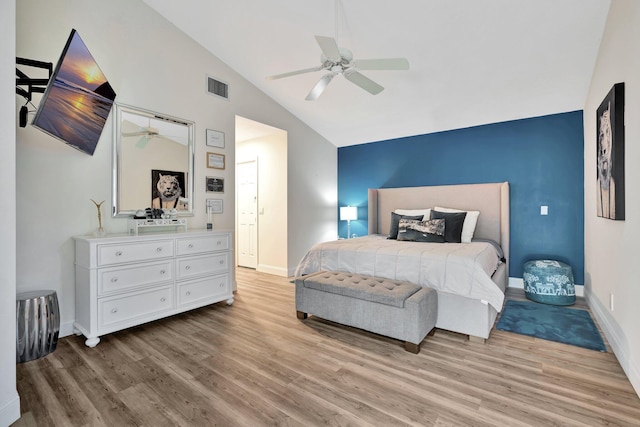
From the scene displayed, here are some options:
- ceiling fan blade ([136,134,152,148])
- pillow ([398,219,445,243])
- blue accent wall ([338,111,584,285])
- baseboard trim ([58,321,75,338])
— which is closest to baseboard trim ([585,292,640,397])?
blue accent wall ([338,111,584,285])

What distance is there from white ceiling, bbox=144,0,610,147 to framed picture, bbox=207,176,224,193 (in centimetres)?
154

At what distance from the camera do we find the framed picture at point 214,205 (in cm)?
385

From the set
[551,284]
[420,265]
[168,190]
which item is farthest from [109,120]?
[551,284]

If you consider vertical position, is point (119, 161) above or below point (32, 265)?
above

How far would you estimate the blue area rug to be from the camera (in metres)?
2.61

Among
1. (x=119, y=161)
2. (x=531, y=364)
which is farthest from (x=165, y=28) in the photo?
(x=531, y=364)

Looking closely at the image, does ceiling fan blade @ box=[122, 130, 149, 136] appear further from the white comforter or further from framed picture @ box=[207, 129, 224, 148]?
the white comforter

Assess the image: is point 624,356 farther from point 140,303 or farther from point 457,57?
point 140,303

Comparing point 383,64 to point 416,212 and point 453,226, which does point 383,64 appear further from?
point 416,212

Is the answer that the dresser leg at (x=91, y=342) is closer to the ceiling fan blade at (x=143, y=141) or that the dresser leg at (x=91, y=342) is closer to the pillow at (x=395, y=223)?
the ceiling fan blade at (x=143, y=141)

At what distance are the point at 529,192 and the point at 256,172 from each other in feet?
14.0

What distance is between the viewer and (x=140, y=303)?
2789 mm

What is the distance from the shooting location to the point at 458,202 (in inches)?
184

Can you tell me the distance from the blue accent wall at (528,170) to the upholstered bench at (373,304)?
2.45m
